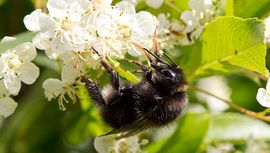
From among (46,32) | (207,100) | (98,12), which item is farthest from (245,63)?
(207,100)

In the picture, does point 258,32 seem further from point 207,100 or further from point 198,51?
point 207,100

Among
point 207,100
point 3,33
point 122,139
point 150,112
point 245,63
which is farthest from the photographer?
point 207,100

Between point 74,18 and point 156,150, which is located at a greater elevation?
point 74,18

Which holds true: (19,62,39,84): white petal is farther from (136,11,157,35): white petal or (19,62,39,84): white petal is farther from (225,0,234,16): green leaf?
(225,0,234,16): green leaf

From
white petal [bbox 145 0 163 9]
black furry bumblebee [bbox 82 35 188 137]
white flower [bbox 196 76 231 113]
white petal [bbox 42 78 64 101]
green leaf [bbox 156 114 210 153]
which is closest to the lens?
black furry bumblebee [bbox 82 35 188 137]

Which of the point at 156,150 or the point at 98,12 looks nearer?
the point at 98,12

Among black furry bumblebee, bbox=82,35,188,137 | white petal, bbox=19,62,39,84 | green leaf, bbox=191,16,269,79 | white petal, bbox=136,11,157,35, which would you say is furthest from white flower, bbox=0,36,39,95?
green leaf, bbox=191,16,269,79

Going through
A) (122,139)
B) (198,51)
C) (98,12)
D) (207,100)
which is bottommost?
(207,100)
